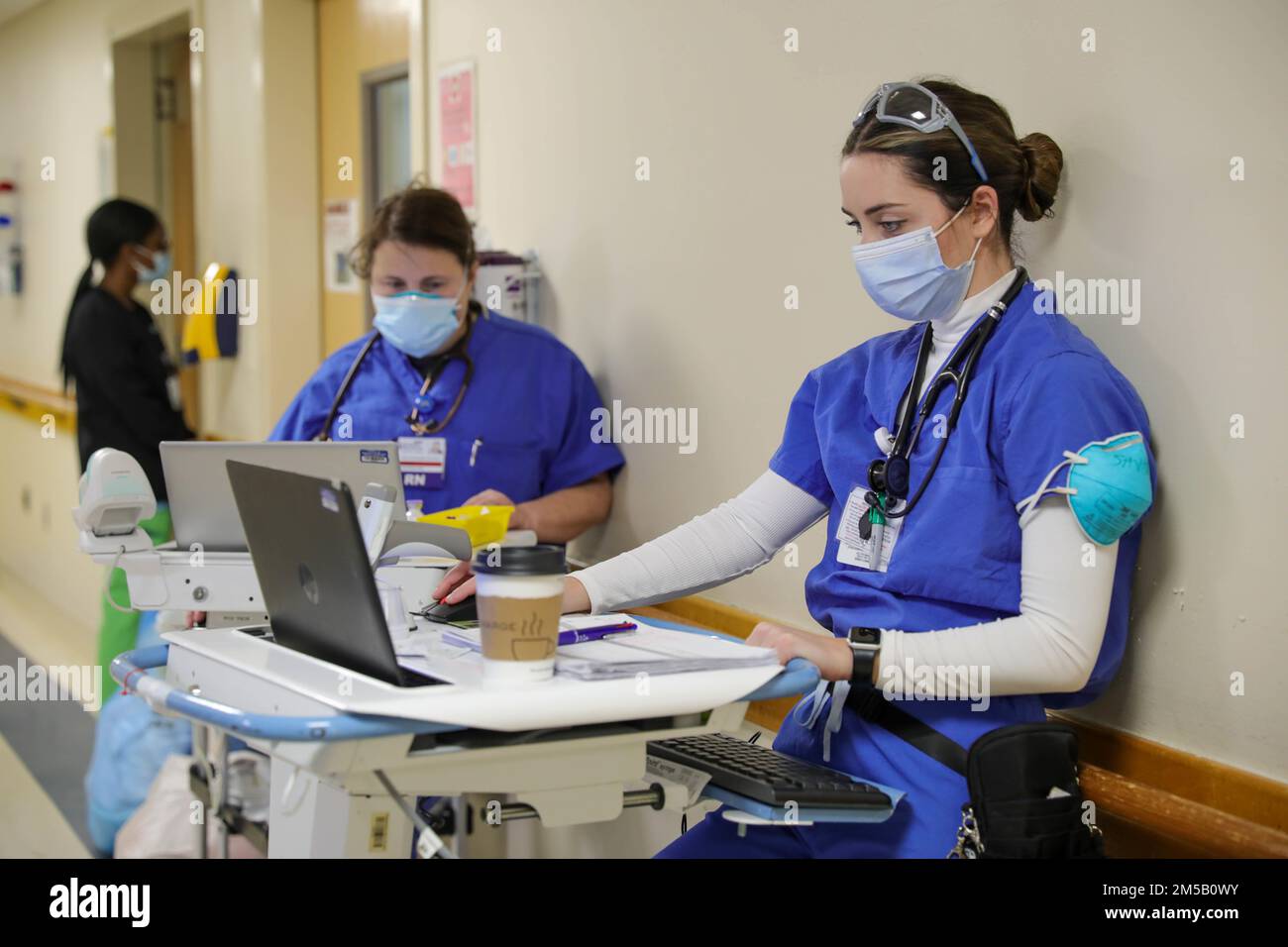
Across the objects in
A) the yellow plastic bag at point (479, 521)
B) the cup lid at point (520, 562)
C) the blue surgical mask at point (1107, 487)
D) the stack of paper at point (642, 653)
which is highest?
the blue surgical mask at point (1107, 487)

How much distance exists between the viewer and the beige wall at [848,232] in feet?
4.97

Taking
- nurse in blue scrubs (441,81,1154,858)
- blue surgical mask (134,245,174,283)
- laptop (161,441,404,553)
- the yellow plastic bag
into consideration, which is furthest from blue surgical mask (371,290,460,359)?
blue surgical mask (134,245,174,283)

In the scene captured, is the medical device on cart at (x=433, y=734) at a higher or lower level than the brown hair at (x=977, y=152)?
lower

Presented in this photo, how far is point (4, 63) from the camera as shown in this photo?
698 centimetres

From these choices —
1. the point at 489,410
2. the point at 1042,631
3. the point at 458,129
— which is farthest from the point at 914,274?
the point at 458,129

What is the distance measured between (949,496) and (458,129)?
2.03 metres

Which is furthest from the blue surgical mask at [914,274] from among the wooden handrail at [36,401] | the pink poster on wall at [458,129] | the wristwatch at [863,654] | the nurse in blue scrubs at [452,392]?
the wooden handrail at [36,401]

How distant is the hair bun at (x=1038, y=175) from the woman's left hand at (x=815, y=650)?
0.60 meters

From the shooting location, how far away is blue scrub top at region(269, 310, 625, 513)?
2555 mm

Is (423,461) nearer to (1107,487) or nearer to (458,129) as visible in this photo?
(458,129)

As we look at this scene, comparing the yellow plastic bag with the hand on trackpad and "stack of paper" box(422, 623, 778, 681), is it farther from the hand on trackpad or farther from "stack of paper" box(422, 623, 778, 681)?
"stack of paper" box(422, 623, 778, 681)

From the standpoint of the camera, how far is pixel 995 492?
5.04 feet

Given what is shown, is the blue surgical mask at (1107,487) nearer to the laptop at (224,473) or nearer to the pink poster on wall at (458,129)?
the laptop at (224,473)
